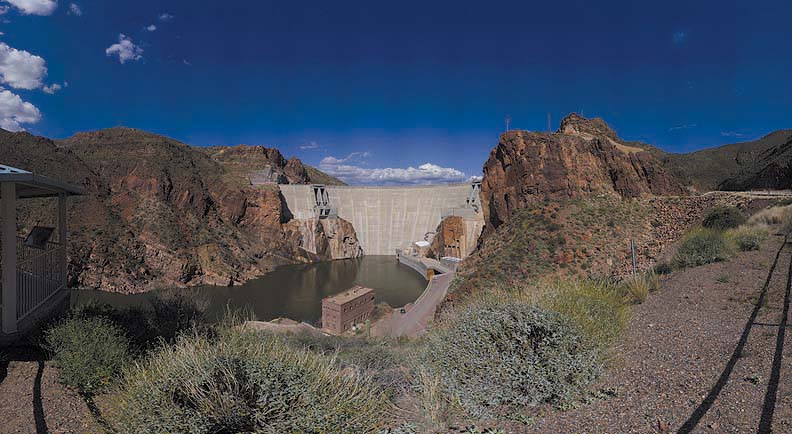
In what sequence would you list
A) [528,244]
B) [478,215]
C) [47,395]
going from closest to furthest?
[47,395] < [528,244] < [478,215]

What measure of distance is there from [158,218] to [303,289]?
60.6 ft

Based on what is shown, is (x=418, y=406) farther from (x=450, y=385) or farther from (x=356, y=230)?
(x=356, y=230)

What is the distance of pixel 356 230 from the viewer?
6462 cm

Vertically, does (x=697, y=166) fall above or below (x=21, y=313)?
above

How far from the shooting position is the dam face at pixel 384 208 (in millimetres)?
60750

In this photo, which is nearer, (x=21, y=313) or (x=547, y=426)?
(x=547, y=426)

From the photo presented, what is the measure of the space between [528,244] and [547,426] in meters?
17.2

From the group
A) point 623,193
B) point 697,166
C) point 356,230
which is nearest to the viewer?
point 623,193

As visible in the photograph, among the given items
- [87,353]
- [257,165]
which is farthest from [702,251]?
[257,165]

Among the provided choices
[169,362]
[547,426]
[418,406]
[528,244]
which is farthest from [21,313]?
[528,244]

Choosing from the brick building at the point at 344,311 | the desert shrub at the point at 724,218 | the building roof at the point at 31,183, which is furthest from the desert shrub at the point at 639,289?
the brick building at the point at 344,311

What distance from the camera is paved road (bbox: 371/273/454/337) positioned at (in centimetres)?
2267

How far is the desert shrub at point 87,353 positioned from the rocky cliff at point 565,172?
22.7 m

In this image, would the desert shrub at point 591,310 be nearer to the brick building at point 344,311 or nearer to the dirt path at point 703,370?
the dirt path at point 703,370
